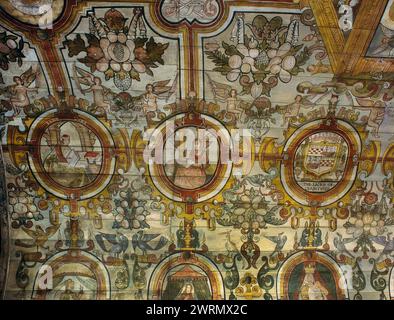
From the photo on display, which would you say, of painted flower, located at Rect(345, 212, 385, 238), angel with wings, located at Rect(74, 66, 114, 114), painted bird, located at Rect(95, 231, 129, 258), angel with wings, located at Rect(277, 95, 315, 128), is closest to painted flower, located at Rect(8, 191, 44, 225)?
painted bird, located at Rect(95, 231, 129, 258)

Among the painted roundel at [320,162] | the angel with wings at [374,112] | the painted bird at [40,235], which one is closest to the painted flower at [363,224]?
the painted roundel at [320,162]

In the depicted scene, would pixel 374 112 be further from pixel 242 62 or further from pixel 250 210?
pixel 250 210

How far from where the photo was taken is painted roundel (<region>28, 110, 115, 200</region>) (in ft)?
16.4

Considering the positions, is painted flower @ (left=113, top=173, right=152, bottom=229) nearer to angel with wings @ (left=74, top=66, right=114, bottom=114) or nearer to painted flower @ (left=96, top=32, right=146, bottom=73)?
angel with wings @ (left=74, top=66, right=114, bottom=114)

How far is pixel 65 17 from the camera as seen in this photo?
448cm

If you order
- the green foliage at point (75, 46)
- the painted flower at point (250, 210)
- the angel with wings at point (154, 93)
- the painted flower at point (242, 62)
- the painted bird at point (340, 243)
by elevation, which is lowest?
the painted bird at point (340, 243)

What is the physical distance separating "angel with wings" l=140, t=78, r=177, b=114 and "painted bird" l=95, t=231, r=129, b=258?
1.60 m

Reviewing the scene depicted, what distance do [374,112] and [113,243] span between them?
3542 millimetres

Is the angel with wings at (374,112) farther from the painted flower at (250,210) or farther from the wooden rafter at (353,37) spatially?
the painted flower at (250,210)

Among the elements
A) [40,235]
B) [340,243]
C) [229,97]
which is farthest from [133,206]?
[340,243]

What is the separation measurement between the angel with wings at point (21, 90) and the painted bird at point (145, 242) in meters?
2.03

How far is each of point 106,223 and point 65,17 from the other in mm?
2421

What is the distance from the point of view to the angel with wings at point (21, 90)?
188 inches
